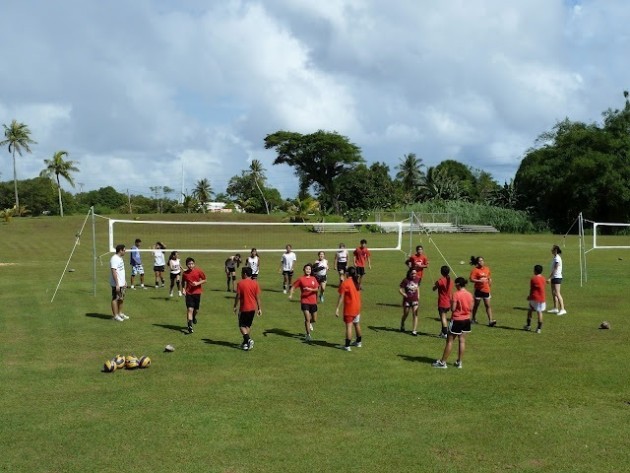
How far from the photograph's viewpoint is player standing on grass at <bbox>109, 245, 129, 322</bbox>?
17875mm

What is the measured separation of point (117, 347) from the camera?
15289mm

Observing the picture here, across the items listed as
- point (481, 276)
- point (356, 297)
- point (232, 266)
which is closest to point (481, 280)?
point (481, 276)

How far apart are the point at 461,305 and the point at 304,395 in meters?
3.73

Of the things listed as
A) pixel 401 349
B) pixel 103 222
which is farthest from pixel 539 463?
pixel 103 222

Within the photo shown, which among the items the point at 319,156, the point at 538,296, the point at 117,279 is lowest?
the point at 538,296

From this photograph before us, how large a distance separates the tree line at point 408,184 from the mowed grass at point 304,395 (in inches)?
2174

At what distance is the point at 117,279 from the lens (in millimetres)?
17969

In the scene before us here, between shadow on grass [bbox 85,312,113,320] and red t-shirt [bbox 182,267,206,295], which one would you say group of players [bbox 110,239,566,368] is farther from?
shadow on grass [bbox 85,312,113,320]

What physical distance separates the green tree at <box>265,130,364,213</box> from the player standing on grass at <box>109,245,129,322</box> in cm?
7806

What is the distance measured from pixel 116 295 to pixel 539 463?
1346cm

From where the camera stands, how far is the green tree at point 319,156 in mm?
95688

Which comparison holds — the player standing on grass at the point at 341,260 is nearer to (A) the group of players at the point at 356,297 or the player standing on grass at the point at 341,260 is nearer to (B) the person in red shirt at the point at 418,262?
(A) the group of players at the point at 356,297

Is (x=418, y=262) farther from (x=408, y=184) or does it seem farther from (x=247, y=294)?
(x=408, y=184)

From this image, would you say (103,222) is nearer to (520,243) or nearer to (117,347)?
(520,243)
